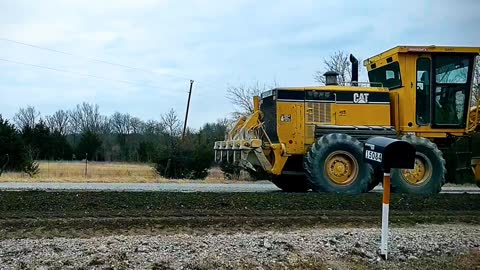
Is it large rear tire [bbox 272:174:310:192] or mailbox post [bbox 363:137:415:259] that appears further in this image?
large rear tire [bbox 272:174:310:192]

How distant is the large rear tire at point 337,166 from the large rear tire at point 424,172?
0.86 m

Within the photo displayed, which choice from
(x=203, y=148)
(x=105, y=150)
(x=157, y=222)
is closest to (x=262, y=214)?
(x=157, y=222)

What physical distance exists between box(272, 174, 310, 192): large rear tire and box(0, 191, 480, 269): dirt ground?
4004 millimetres

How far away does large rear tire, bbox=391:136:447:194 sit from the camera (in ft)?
43.3

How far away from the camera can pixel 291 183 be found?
50.2 ft

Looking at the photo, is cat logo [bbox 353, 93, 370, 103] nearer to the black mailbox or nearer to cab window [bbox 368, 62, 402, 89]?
cab window [bbox 368, 62, 402, 89]

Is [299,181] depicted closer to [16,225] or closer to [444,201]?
[444,201]

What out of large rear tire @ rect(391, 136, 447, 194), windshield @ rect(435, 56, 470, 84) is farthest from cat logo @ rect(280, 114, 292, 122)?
windshield @ rect(435, 56, 470, 84)

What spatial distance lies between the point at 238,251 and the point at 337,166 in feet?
23.9

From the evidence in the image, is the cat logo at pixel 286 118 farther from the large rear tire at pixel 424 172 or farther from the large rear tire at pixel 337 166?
the large rear tire at pixel 424 172

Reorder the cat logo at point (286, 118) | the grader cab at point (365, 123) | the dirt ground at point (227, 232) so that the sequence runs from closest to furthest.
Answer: the dirt ground at point (227, 232) → the grader cab at point (365, 123) → the cat logo at point (286, 118)

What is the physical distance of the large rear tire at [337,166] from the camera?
12.8m

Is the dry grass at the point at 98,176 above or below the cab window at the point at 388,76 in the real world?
below

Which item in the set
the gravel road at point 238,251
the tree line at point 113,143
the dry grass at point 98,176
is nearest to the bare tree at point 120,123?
the tree line at point 113,143
